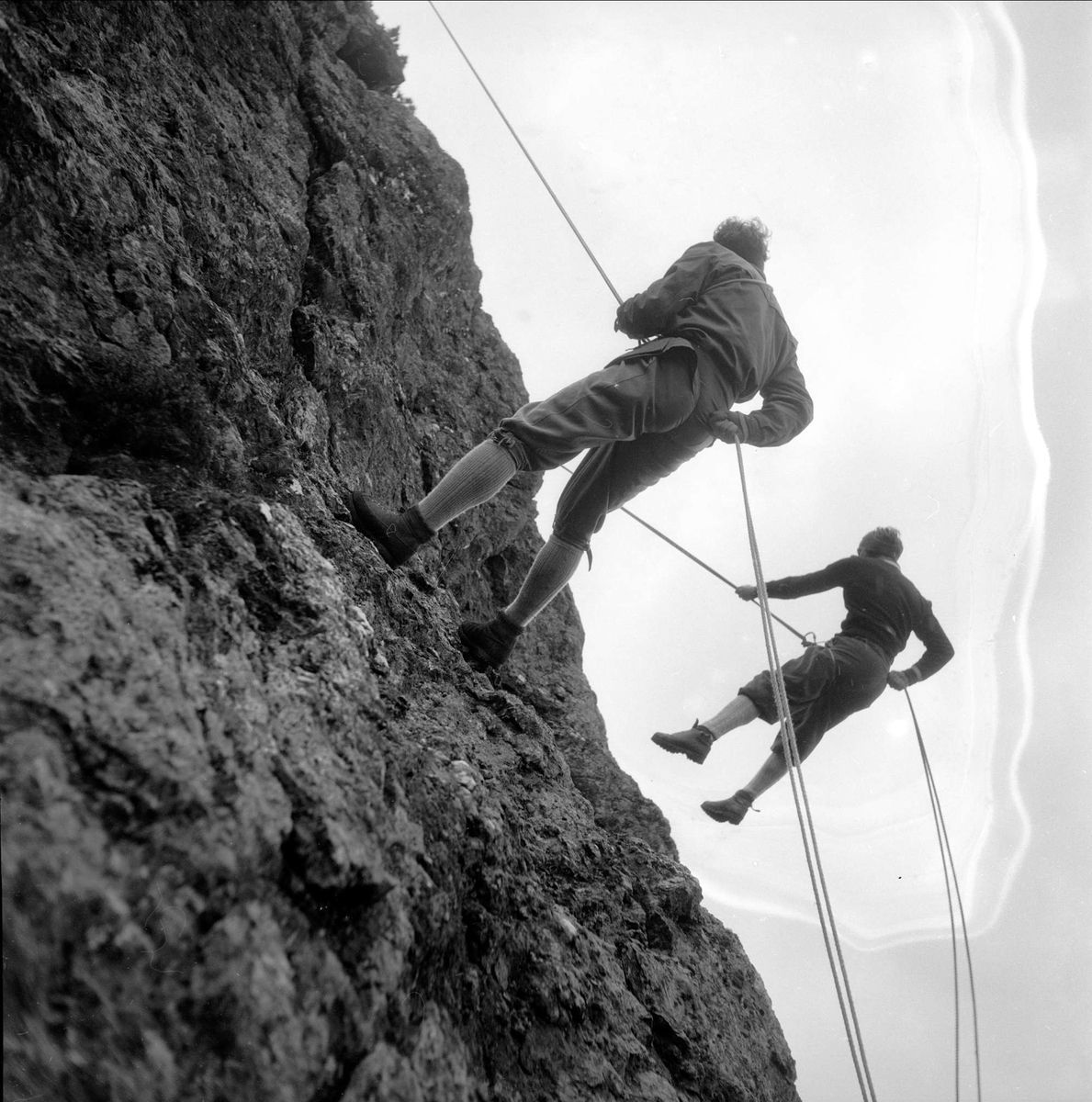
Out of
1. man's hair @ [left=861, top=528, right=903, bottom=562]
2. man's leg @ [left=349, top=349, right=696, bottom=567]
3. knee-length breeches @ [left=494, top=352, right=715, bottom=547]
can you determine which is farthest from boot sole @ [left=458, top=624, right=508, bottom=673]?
man's hair @ [left=861, top=528, right=903, bottom=562]

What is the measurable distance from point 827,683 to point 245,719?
16.1 feet

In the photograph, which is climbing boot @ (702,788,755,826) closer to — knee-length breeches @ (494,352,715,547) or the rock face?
the rock face

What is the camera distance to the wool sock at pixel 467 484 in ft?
12.1

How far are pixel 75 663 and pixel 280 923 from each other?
726 millimetres

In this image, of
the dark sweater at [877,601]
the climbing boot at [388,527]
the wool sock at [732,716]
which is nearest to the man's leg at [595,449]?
the climbing boot at [388,527]

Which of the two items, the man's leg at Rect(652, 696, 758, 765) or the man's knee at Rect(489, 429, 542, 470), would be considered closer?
the man's knee at Rect(489, 429, 542, 470)

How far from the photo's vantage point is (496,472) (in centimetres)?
378

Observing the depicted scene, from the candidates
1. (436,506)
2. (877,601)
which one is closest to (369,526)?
(436,506)

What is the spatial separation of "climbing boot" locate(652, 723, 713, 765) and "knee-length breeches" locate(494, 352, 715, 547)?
1.54 meters

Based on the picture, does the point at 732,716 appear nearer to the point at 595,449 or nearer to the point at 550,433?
the point at 595,449

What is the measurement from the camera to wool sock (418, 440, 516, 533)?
3701mm

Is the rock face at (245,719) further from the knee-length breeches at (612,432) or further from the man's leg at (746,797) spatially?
the knee-length breeches at (612,432)

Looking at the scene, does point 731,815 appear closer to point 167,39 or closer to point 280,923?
point 280,923

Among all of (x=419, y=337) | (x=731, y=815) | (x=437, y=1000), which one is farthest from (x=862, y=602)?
(x=437, y=1000)
